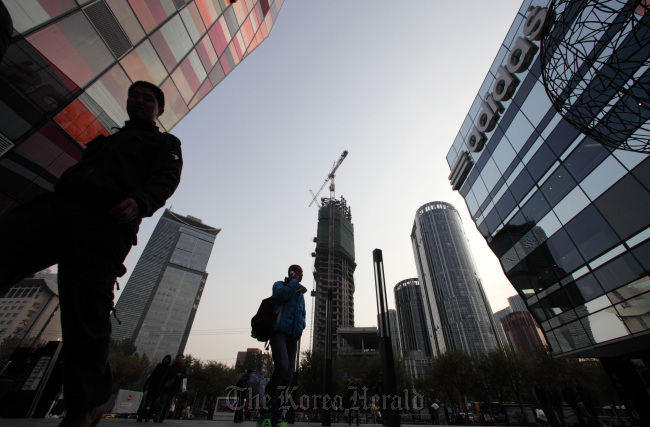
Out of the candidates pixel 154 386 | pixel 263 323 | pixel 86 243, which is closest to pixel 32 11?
pixel 86 243

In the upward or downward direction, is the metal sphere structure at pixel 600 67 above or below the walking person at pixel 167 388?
above

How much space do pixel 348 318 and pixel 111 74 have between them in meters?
85.6

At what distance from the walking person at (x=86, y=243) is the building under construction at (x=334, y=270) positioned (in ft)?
254

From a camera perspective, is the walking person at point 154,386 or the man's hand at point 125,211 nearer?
the man's hand at point 125,211

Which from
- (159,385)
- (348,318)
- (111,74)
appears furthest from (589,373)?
(348,318)

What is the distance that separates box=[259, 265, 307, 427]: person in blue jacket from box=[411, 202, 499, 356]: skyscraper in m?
78.3

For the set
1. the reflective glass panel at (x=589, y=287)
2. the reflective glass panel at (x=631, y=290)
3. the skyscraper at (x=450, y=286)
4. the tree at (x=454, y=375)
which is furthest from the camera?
the skyscraper at (x=450, y=286)

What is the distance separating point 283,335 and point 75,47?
32.7ft

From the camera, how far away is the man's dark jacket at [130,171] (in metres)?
1.59

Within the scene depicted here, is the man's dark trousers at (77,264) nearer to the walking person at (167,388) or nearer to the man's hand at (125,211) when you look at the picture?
the man's hand at (125,211)

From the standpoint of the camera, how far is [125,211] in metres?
1.46

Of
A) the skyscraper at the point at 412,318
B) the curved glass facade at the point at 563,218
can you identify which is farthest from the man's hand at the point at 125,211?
the skyscraper at the point at 412,318

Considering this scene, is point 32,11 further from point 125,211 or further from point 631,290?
point 631,290

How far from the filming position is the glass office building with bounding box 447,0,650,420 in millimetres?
10383
